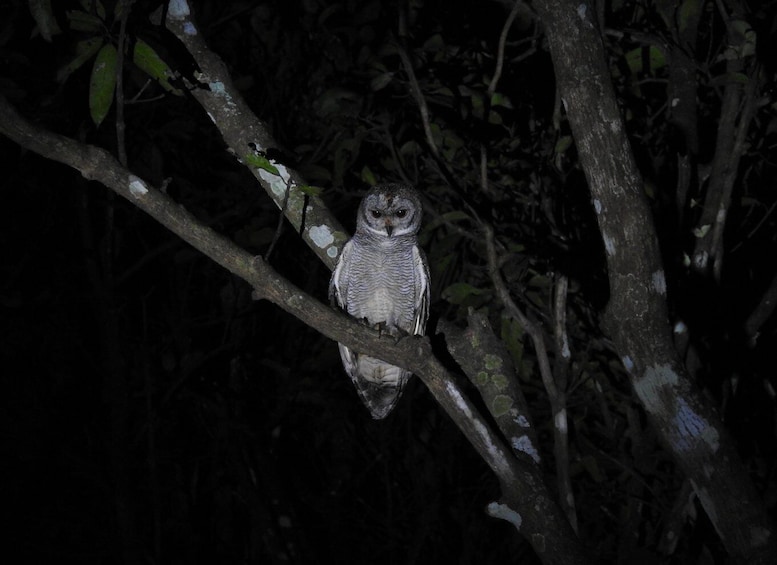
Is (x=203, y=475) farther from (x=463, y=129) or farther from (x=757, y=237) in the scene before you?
(x=757, y=237)

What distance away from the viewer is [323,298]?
18.0 feet

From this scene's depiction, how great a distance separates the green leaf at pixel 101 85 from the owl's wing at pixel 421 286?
213cm

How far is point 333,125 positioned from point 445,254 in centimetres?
94

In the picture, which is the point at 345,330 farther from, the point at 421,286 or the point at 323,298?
the point at 323,298

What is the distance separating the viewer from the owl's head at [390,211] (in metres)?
3.66

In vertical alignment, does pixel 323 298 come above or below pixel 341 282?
below

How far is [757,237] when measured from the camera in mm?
3879

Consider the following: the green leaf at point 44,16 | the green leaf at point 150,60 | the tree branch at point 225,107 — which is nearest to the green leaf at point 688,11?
the tree branch at point 225,107

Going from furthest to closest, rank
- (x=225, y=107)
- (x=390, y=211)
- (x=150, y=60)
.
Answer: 1. (x=390, y=211)
2. (x=225, y=107)
3. (x=150, y=60)

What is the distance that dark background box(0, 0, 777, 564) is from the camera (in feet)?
11.3

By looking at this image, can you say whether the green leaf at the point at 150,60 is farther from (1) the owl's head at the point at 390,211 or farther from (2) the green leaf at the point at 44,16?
(1) the owl's head at the point at 390,211

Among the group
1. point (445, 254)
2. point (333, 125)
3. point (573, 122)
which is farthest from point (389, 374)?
point (573, 122)

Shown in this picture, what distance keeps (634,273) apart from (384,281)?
2.10 metres

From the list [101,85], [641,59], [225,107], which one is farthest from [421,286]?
[101,85]
